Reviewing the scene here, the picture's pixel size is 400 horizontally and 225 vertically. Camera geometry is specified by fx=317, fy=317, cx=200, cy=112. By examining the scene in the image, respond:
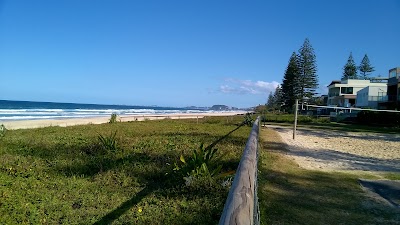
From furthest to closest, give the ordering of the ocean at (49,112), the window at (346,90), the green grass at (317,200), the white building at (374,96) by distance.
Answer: the window at (346,90) < the white building at (374,96) < the ocean at (49,112) < the green grass at (317,200)

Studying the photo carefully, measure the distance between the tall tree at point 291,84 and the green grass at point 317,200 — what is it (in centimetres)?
5104

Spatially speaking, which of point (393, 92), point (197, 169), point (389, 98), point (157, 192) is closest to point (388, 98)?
point (389, 98)

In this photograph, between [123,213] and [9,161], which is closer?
[123,213]

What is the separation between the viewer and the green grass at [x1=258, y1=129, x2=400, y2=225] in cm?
392

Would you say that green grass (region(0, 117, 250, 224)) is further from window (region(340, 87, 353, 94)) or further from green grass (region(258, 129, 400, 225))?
window (region(340, 87, 353, 94))

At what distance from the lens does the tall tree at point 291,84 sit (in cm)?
5588

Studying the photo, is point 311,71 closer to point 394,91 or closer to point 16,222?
point 394,91

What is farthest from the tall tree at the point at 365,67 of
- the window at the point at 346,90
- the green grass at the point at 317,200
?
the green grass at the point at 317,200

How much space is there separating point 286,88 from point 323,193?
57463 millimetres

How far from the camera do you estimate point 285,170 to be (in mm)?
6836

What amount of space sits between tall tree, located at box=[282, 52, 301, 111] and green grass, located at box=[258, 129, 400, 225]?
167 ft

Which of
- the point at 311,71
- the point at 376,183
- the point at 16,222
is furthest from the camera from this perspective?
the point at 311,71

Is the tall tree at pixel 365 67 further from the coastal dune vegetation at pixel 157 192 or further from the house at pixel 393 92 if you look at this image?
the coastal dune vegetation at pixel 157 192

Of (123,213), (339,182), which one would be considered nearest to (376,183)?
(339,182)
